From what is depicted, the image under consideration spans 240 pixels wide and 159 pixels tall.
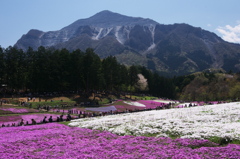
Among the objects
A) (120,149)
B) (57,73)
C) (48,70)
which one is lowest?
(120,149)

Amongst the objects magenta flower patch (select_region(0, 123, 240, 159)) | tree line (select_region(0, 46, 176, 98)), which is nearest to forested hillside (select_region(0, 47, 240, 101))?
tree line (select_region(0, 46, 176, 98))

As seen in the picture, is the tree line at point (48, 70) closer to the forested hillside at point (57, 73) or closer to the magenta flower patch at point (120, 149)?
the forested hillside at point (57, 73)

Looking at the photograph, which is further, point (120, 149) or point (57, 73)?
point (57, 73)

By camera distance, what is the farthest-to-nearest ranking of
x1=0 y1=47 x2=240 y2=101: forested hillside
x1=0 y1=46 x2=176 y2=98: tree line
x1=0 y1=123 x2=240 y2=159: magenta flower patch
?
x1=0 y1=47 x2=240 y2=101: forested hillside, x1=0 y1=46 x2=176 y2=98: tree line, x1=0 y1=123 x2=240 y2=159: magenta flower patch

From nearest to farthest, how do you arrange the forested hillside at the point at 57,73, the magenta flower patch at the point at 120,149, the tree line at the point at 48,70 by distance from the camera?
1. the magenta flower patch at the point at 120,149
2. the tree line at the point at 48,70
3. the forested hillside at the point at 57,73

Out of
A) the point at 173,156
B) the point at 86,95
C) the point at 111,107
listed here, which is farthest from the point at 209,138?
the point at 86,95

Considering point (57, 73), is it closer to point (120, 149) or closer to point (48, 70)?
point (48, 70)

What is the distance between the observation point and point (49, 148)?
69.3 ft

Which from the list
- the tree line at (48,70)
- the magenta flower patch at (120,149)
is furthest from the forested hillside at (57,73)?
the magenta flower patch at (120,149)

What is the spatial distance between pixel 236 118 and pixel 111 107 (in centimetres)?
4207

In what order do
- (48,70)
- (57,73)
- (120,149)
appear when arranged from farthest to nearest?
(57,73)
(48,70)
(120,149)

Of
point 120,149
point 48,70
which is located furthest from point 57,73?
point 120,149

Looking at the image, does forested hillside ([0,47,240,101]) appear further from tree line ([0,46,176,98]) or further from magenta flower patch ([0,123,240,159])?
magenta flower patch ([0,123,240,159])

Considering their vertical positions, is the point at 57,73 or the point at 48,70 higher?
the point at 48,70
